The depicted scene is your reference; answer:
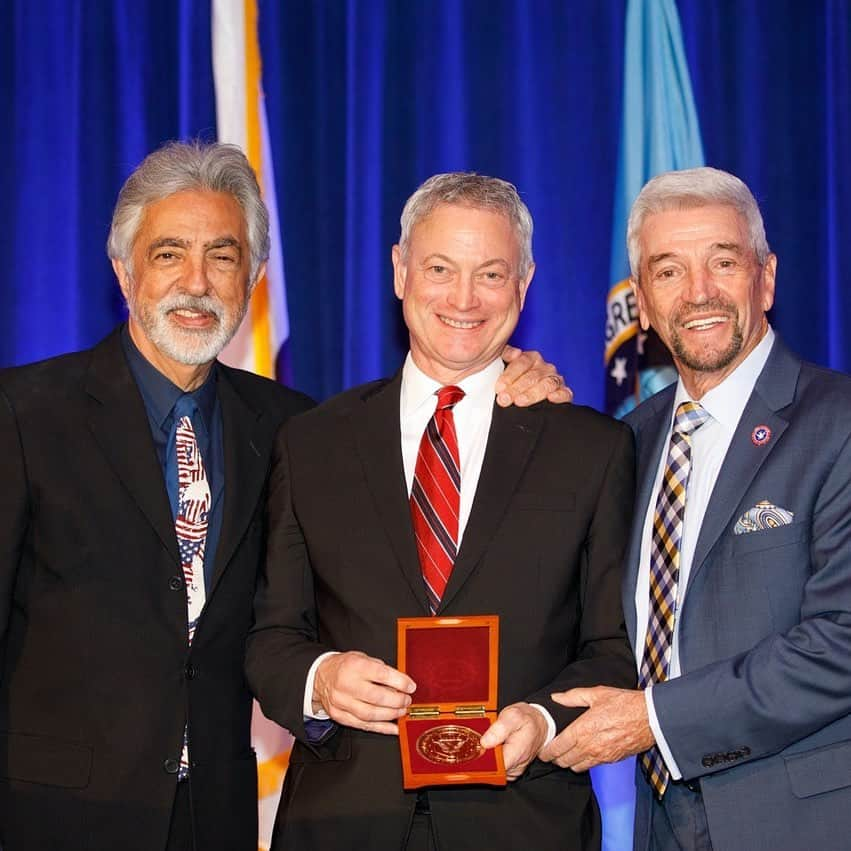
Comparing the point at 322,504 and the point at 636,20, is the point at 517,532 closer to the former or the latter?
the point at 322,504

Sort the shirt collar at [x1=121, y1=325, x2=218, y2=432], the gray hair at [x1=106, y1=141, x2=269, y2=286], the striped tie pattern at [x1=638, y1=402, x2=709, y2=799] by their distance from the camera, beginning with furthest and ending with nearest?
1. the gray hair at [x1=106, y1=141, x2=269, y2=286]
2. the shirt collar at [x1=121, y1=325, x2=218, y2=432]
3. the striped tie pattern at [x1=638, y1=402, x2=709, y2=799]

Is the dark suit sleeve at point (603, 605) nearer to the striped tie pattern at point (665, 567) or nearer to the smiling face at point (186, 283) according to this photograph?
the striped tie pattern at point (665, 567)

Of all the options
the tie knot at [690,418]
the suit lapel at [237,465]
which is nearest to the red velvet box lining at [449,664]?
the suit lapel at [237,465]

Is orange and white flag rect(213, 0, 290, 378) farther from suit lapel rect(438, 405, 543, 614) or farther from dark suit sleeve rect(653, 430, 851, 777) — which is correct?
dark suit sleeve rect(653, 430, 851, 777)

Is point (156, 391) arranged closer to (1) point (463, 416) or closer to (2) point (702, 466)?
(1) point (463, 416)

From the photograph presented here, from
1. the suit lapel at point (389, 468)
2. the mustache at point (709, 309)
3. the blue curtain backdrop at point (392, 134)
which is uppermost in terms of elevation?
the blue curtain backdrop at point (392, 134)

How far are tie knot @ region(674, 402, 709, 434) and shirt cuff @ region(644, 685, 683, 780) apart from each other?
657 mm

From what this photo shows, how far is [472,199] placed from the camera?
2.77 m

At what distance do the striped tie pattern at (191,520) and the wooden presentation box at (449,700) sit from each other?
639mm

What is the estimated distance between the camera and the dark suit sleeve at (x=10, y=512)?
2.61 m

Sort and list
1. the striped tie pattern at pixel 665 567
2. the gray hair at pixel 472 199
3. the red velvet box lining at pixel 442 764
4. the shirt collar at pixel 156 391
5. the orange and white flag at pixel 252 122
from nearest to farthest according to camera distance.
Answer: the red velvet box lining at pixel 442 764 → the striped tie pattern at pixel 665 567 → the gray hair at pixel 472 199 → the shirt collar at pixel 156 391 → the orange and white flag at pixel 252 122

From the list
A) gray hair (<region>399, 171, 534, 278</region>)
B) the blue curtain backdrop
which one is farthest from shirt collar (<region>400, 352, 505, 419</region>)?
the blue curtain backdrop

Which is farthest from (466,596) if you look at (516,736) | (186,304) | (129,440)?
(186,304)

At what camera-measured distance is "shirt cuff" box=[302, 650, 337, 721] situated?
253 cm
